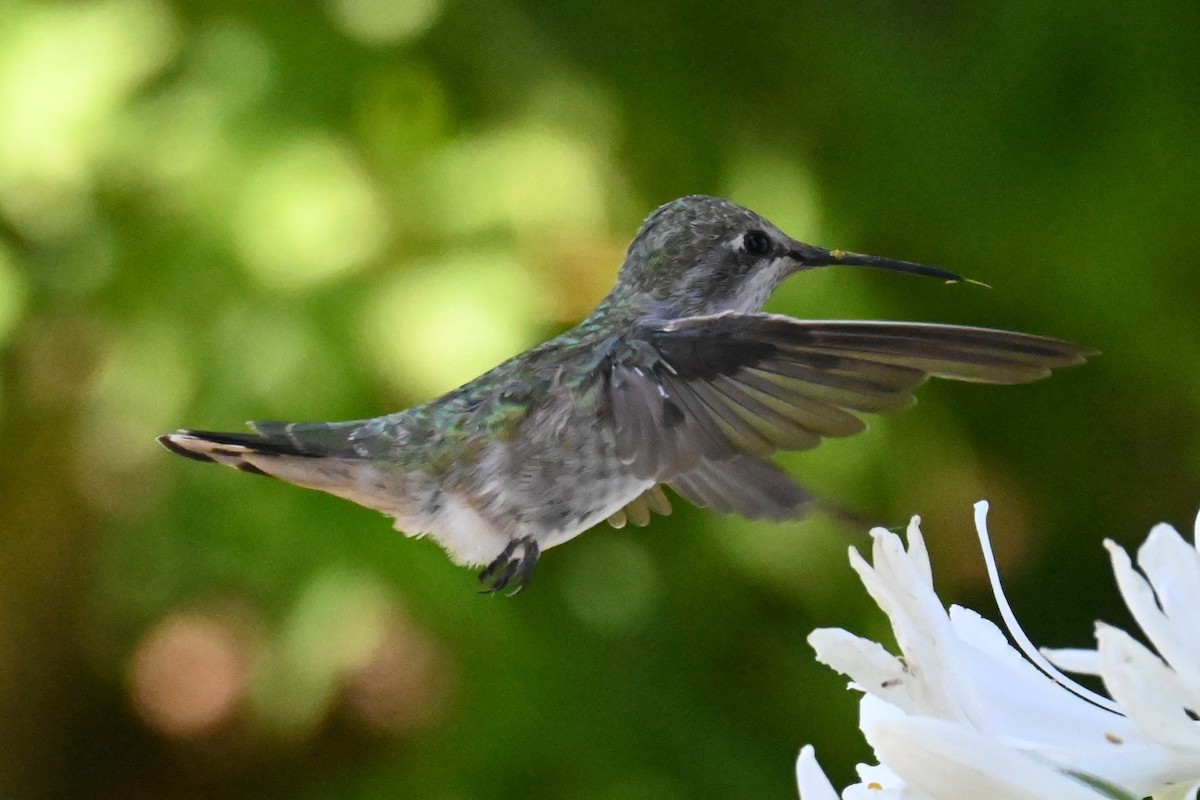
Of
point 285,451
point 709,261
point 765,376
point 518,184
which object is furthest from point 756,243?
point 518,184

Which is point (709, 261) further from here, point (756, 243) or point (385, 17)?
point (385, 17)

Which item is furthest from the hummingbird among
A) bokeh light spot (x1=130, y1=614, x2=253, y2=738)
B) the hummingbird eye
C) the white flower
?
bokeh light spot (x1=130, y1=614, x2=253, y2=738)

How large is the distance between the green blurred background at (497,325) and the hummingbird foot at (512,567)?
0.57m

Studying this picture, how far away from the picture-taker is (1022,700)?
0.53 meters

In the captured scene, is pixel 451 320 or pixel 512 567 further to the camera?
pixel 451 320

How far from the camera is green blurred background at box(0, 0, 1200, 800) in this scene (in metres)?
1.49

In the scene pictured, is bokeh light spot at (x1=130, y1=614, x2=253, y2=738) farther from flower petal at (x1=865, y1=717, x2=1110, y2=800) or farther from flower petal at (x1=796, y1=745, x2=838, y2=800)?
flower petal at (x1=865, y1=717, x2=1110, y2=800)

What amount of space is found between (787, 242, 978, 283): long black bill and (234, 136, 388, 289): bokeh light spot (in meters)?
0.65

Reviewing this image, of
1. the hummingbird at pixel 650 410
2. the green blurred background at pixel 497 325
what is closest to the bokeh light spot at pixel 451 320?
the green blurred background at pixel 497 325

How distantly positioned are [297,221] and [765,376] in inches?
30.7

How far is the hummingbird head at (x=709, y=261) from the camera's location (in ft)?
3.24

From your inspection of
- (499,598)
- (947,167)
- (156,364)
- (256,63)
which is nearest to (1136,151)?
(947,167)

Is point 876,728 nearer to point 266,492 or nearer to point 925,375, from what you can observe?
point 925,375

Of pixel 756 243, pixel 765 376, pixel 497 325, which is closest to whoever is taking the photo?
pixel 765 376
